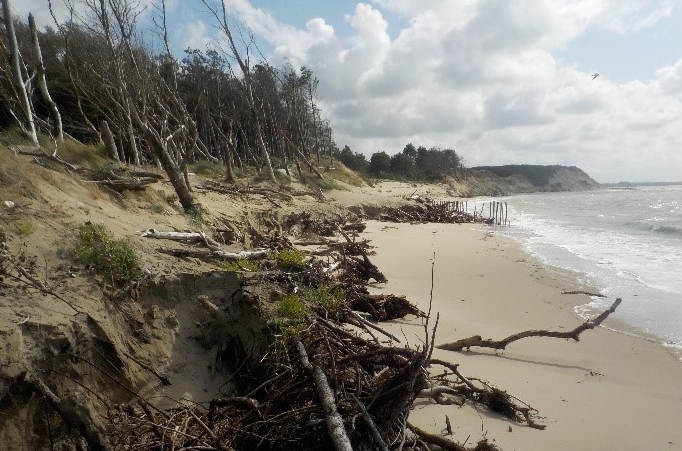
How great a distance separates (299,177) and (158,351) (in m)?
21.4

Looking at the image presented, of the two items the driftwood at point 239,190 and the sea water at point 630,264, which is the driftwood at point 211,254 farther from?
the driftwood at point 239,190

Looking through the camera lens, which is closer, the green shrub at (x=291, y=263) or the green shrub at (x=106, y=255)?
the green shrub at (x=106, y=255)

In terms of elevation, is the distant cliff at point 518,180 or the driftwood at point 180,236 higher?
the distant cliff at point 518,180

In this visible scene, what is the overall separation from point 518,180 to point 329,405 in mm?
117405

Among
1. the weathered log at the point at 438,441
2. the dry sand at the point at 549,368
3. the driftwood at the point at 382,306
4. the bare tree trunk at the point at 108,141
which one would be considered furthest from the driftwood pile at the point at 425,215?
the weathered log at the point at 438,441

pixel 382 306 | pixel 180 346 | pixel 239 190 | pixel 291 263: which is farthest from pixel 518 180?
pixel 180 346

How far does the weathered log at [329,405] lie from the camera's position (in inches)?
105

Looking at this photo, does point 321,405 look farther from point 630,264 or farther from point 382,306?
point 630,264

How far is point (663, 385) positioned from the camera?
4.93 meters

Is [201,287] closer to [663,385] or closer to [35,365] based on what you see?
[35,365]

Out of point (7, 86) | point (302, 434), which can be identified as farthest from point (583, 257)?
point (7, 86)

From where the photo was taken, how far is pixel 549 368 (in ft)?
17.3

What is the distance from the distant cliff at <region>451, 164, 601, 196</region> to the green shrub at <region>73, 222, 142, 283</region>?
214 feet

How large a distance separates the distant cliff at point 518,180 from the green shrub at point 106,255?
65.2 meters
